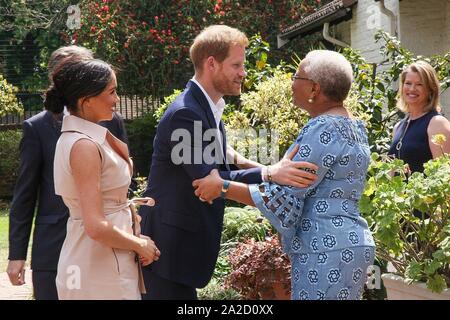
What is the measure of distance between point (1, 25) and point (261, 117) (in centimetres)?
1766

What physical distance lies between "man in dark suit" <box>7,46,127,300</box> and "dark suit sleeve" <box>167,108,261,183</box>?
0.61 meters

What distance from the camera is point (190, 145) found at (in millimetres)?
3861

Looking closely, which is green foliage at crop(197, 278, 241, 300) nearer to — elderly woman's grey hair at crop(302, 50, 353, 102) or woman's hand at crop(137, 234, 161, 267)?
woman's hand at crop(137, 234, 161, 267)

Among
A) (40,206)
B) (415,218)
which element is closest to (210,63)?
(40,206)

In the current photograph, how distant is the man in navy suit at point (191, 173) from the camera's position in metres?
3.92

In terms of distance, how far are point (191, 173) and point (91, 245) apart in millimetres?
678

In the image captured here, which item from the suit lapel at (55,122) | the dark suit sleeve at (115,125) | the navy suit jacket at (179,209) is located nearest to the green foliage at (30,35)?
the dark suit sleeve at (115,125)

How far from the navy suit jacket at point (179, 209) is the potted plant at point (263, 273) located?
2.14 meters

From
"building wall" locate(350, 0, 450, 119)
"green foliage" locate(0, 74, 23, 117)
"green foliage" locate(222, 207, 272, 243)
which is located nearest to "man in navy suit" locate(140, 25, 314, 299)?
"green foliage" locate(222, 207, 272, 243)

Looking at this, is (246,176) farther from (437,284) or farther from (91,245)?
(437,284)

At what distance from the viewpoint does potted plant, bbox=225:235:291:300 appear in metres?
6.14

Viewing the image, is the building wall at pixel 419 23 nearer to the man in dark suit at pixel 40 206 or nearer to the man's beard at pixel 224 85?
the man's beard at pixel 224 85

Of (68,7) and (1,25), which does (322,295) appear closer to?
(68,7)
